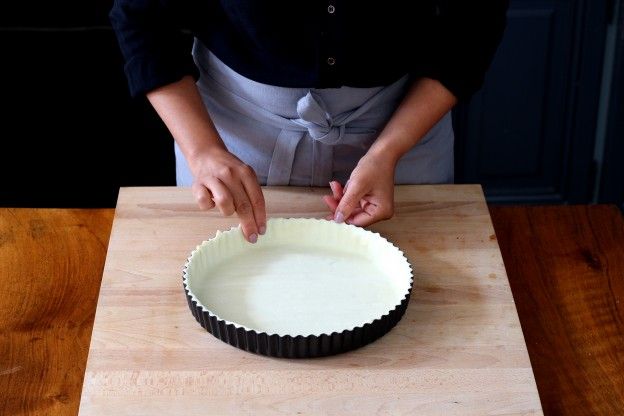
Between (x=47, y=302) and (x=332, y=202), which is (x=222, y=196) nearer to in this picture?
(x=332, y=202)

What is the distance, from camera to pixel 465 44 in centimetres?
130

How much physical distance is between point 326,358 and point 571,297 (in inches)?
16.2

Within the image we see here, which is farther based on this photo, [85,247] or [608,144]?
[608,144]

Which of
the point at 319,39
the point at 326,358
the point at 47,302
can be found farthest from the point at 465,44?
the point at 47,302

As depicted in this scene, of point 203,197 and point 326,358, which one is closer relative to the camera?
point 326,358

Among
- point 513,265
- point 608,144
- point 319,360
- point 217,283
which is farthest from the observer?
point 608,144

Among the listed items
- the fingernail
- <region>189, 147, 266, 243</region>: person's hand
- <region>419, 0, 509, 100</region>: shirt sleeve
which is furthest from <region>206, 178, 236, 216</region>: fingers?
<region>419, 0, 509, 100</region>: shirt sleeve

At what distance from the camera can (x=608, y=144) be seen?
2441 millimetres

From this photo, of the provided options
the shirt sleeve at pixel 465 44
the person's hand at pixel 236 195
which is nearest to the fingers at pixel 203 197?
the person's hand at pixel 236 195

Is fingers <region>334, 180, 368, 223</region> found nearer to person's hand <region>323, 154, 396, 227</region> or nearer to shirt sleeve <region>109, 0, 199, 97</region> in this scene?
person's hand <region>323, 154, 396, 227</region>

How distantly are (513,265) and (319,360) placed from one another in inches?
16.9

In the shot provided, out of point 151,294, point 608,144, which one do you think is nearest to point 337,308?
point 151,294

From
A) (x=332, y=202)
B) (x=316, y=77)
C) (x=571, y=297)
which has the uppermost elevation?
(x=316, y=77)

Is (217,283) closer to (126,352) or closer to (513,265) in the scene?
(126,352)
